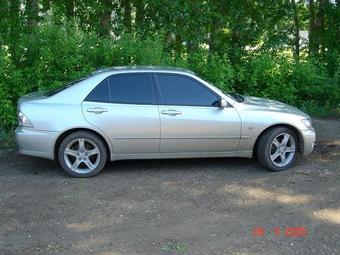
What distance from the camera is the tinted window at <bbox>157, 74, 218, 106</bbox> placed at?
7.65 metres

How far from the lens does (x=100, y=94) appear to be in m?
7.54

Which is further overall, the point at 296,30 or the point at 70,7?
the point at 296,30

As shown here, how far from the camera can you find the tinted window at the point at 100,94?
7.50 m

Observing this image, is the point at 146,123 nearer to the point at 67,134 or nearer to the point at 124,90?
the point at 124,90

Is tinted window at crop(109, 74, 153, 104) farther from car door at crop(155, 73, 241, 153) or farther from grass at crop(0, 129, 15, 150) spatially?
grass at crop(0, 129, 15, 150)

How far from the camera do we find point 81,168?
7520 millimetres

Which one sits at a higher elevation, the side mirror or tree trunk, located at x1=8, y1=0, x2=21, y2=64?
tree trunk, located at x1=8, y1=0, x2=21, y2=64

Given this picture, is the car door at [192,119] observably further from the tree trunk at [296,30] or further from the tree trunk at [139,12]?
the tree trunk at [296,30]

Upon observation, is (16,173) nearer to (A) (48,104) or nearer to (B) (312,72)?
(A) (48,104)

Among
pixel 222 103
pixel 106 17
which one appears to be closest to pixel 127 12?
pixel 106 17

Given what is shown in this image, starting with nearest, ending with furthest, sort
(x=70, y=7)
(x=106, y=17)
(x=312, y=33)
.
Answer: (x=106, y=17), (x=70, y=7), (x=312, y=33)

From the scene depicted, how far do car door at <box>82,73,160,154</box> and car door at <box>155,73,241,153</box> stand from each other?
14 cm

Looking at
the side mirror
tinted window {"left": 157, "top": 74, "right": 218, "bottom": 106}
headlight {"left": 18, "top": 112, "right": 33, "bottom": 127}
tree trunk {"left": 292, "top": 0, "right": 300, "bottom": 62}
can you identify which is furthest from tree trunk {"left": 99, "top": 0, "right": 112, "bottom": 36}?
the side mirror

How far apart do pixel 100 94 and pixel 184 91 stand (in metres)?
1.15
